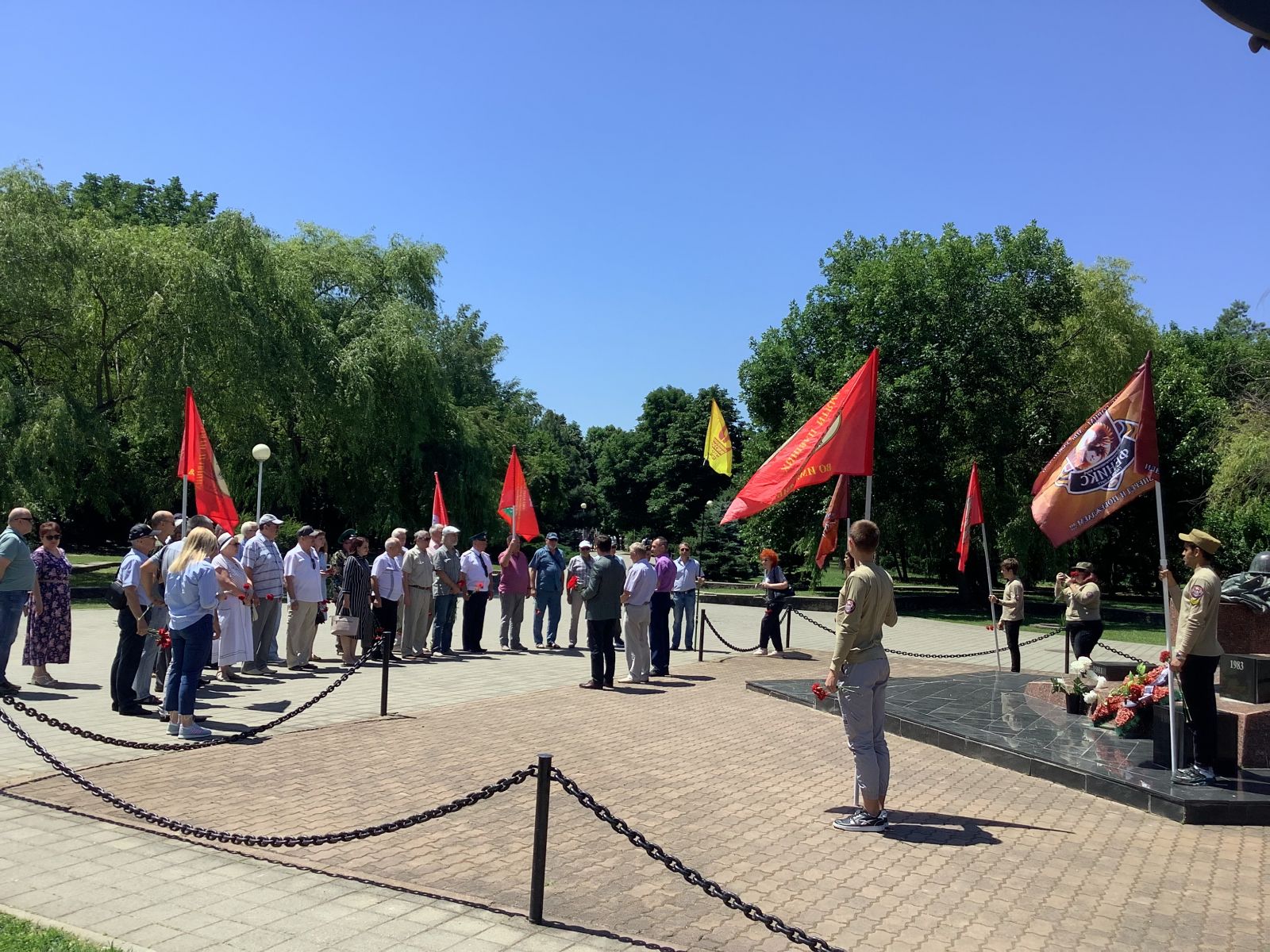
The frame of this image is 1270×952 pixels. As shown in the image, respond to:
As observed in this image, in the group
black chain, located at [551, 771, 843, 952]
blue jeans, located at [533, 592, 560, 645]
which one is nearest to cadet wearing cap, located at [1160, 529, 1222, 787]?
black chain, located at [551, 771, 843, 952]

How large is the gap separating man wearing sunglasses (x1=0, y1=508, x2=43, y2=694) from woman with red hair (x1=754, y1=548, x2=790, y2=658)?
35.7 ft

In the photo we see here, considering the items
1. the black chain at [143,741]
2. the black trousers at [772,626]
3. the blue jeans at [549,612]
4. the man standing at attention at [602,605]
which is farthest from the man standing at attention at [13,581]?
the black trousers at [772,626]

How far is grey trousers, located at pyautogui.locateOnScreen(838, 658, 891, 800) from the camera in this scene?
22.0 feet

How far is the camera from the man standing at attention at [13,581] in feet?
34.1

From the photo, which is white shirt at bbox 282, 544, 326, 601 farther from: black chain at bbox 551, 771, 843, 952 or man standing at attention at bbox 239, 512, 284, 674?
black chain at bbox 551, 771, 843, 952

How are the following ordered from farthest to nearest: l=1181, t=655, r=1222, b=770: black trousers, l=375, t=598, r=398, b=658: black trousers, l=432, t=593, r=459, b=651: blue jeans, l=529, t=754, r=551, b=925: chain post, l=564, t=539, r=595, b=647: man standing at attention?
l=564, t=539, r=595, b=647: man standing at attention < l=432, t=593, r=459, b=651: blue jeans < l=375, t=598, r=398, b=658: black trousers < l=1181, t=655, r=1222, b=770: black trousers < l=529, t=754, r=551, b=925: chain post

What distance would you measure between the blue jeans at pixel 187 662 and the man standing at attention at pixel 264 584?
323cm

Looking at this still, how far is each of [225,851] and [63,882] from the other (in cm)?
85

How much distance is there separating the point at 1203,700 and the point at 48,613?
37.2ft

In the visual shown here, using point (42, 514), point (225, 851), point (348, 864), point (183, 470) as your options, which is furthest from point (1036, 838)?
point (42, 514)

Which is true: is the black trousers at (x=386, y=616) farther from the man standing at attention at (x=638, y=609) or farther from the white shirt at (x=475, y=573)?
the man standing at attention at (x=638, y=609)

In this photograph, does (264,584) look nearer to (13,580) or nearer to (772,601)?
(13,580)

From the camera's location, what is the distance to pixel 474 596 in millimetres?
16641

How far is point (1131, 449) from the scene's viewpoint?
27.5ft
